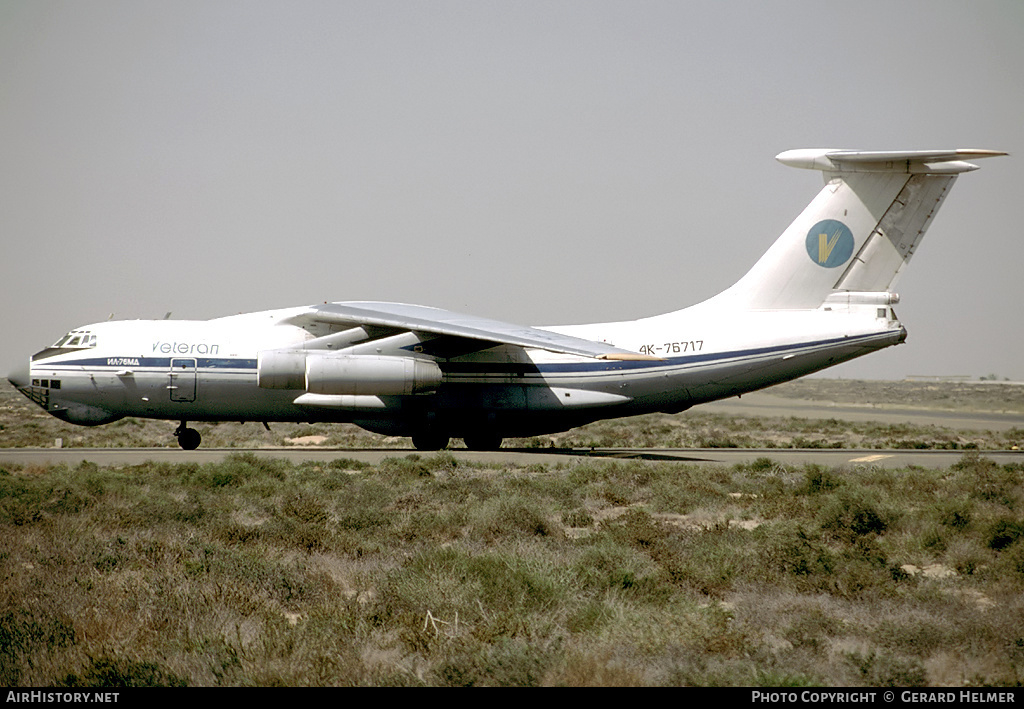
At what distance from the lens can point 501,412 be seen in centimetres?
1909

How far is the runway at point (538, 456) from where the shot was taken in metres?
17.1

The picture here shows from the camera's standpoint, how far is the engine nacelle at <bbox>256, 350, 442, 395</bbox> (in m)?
17.6

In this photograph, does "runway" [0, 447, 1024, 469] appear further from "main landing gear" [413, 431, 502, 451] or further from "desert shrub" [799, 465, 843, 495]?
"desert shrub" [799, 465, 843, 495]

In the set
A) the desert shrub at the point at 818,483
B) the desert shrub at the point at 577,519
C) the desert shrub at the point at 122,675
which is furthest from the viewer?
the desert shrub at the point at 818,483

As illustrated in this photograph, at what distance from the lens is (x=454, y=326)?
1759 centimetres

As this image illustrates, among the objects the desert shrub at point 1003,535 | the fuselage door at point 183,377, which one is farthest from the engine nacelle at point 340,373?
the desert shrub at point 1003,535

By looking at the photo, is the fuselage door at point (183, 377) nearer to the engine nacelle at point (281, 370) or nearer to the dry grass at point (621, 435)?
the engine nacelle at point (281, 370)

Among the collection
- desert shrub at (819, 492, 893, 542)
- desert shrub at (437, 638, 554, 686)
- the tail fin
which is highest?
the tail fin

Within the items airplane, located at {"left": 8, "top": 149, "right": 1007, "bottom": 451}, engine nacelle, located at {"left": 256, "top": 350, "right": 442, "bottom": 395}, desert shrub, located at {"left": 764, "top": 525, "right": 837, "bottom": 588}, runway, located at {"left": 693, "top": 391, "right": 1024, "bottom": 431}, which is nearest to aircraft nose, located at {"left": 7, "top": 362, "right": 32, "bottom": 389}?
airplane, located at {"left": 8, "top": 149, "right": 1007, "bottom": 451}

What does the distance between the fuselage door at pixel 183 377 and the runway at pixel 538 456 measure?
1270 mm

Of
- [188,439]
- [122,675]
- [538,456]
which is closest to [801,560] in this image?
[122,675]

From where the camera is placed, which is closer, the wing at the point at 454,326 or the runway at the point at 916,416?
the wing at the point at 454,326

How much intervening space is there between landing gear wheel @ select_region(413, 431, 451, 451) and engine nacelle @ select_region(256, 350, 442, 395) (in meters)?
1.76
